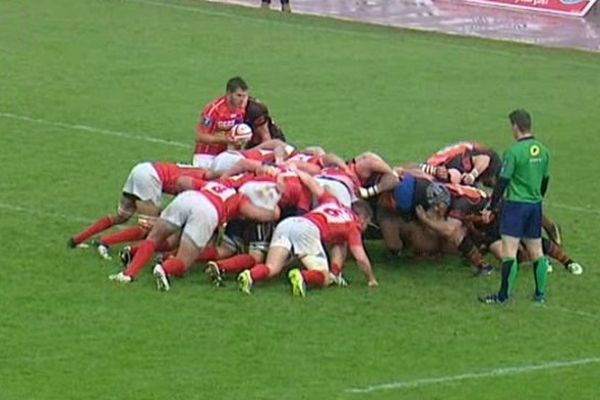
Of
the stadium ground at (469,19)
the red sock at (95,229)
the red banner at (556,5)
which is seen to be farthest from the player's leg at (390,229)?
the red banner at (556,5)

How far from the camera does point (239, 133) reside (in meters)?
17.9

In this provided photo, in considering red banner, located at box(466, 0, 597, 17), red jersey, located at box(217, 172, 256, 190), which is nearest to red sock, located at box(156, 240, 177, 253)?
red jersey, located at box(217, 172, 256, 190)

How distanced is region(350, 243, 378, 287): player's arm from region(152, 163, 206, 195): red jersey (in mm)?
1983

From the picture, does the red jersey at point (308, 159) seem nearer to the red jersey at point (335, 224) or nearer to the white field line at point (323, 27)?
the red jersey at point (335, 224)

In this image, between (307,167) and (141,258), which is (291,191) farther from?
(141,258)

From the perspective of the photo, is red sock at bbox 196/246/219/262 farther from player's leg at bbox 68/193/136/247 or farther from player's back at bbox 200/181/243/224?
player's leg at bbox 68/193/136/247

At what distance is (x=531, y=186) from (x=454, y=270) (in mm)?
1940

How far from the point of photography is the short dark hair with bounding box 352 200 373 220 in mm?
16812

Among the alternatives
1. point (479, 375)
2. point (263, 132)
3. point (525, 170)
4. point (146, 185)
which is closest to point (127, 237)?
point (146, 185)

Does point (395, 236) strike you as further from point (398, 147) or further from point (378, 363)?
point (398, 147)

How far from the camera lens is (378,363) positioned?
13.5m

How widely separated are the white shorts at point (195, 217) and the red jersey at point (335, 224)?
921 millimetres

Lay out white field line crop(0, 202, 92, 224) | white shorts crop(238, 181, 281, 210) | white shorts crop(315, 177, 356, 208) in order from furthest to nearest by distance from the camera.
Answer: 1. white field line crop(0, 202, 92, 224)
2. white shorts crop(315, 177, 356, 208)
3. white shorts crop(238, 181, 281, 210)

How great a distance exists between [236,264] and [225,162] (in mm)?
1626
